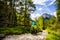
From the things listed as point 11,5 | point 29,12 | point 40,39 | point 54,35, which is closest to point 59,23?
point 54,35

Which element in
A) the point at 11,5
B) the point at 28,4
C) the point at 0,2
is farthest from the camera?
the point at 28,4

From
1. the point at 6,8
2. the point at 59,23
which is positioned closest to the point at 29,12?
the point at 6,8

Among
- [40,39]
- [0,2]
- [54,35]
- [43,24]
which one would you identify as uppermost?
[0,2]

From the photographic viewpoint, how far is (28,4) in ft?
64.7

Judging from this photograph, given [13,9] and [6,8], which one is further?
[13,9]

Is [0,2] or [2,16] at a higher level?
[0,2]

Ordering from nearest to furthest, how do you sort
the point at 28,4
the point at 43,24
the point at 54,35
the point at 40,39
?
1. the point at 54,35
2. the point at 40,39
3. the point at 28,4
4. the point at 43,24

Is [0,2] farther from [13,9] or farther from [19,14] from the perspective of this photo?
[19,14]

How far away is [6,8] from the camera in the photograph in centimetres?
1684

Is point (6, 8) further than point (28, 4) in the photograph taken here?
No

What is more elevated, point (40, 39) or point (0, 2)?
point (0, 2)

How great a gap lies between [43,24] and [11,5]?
9818 mm

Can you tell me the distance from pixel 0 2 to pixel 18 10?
13.5 feet

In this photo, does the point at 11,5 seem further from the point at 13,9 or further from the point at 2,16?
the point at 2,16
